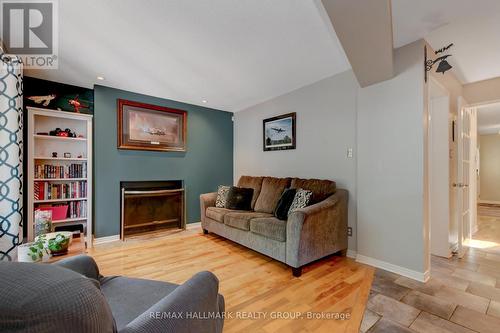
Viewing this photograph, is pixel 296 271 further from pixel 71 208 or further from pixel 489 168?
pixel 489 168

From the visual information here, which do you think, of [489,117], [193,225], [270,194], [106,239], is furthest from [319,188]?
[489,117]

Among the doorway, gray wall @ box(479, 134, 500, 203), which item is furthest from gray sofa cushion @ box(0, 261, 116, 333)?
gray wall @ box(479, 134, 500, 203)

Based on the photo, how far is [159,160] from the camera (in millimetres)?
3846

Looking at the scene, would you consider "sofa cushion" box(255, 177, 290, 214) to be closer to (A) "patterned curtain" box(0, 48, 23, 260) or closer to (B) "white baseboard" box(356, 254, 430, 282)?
(B) "white baseboard" box(356, 254, 430, 282)

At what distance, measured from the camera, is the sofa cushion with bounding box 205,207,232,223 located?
10.6 feet

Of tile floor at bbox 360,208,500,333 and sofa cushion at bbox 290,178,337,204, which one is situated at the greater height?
sofa cushion at bbox 290,178,337,204

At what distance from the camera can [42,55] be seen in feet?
8.18

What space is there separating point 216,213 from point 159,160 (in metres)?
1.46

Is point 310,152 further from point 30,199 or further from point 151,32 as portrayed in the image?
point 30,199

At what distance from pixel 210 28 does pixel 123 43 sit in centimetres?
96

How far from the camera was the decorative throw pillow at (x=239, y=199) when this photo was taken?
341 cm

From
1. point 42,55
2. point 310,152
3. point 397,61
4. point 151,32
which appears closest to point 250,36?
point 151,32

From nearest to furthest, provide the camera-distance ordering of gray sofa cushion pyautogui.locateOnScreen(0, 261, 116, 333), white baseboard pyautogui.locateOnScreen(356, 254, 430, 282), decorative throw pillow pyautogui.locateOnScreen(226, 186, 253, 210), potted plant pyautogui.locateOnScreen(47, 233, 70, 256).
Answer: gray sofa cushion pyautogui.locateOnScreen(0, 261, 116, 333)
potted plant pyautogui.locateOnScreen(47, 233, 70, 256)
white baseboard pyautogui.locateOnScreen(356, 254, 430, 282)
decorative throw pillow pyautogui.locateOnScreen(226, 186, 253, 210)

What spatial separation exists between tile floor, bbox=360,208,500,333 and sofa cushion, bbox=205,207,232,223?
78.2 inches
